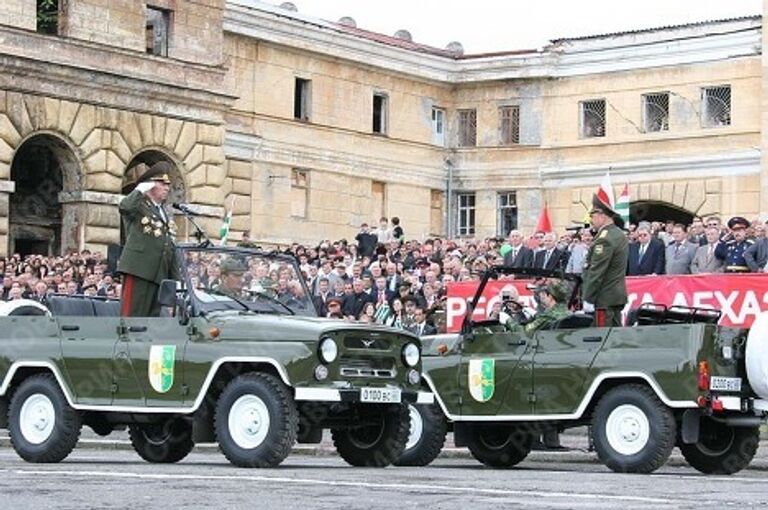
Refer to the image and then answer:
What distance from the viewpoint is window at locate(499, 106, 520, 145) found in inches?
2448

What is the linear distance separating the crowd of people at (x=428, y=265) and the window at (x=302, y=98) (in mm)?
18072

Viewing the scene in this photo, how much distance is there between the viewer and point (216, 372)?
18.2 metres

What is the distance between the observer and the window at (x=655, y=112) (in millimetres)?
58375

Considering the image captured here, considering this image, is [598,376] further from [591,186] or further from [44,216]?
[591,186]

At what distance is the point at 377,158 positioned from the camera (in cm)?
6044

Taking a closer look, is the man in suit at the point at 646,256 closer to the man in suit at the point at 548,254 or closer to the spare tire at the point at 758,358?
the man in suit at the point at 548,254

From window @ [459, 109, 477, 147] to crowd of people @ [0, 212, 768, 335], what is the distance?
76.8 feet

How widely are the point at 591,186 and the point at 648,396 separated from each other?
4164cm

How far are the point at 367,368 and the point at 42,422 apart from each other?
3.21 metres

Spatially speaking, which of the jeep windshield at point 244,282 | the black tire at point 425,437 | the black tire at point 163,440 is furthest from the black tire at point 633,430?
the black tire at point 163,440

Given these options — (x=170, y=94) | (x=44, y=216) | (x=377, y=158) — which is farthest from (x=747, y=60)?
(x=44, y=216)

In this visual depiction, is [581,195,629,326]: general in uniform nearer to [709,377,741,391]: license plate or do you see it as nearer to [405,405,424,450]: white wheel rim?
[709,377,741,391]: license plate

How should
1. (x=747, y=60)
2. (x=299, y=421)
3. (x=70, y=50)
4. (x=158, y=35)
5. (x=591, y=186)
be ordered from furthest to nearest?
(x=591, y=186), (x=747, y=60), (x=158, y=35), (x=70, y=50), (x=299, y=421)

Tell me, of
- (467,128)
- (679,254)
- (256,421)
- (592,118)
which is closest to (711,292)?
(679,254)
